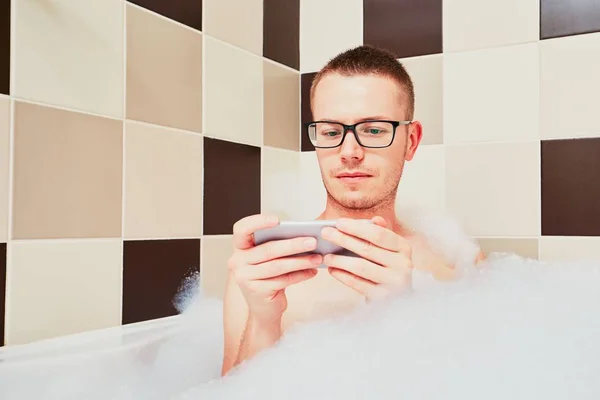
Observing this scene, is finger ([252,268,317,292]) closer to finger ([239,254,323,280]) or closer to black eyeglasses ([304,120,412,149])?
finger ([239,254,323,280])

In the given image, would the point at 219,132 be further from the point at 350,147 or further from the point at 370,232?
the point at 370,232

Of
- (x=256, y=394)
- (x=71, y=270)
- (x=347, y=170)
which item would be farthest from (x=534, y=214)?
(x=71, y=270)

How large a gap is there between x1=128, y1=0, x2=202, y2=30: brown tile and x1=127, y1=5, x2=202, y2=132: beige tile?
0.7 inches

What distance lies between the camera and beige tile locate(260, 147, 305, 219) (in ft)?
5.86

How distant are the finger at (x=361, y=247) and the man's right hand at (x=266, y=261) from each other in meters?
0.03

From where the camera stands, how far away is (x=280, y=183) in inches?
73.1

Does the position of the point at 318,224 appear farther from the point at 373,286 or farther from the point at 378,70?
the point at 378,70

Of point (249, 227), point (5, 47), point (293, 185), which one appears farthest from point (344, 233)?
point (293, 185)

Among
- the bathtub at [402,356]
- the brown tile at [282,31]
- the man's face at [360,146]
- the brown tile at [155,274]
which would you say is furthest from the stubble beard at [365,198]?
the brown tile at [282,31]

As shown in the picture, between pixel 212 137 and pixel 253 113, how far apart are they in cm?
22

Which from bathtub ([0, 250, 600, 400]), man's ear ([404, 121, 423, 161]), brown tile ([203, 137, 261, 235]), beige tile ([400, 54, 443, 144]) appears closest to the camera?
bathtub ([0, 250, 600, 400])

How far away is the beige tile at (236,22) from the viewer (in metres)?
1.57

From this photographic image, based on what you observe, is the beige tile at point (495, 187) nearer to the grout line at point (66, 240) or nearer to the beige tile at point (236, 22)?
the beige tile at point (236, 22)

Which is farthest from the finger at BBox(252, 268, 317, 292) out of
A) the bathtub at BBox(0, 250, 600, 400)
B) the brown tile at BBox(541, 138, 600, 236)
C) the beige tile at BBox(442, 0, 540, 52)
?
the beige tile at BBox(442, 0, 540, 52)
